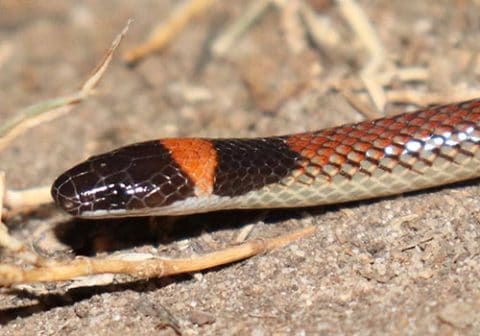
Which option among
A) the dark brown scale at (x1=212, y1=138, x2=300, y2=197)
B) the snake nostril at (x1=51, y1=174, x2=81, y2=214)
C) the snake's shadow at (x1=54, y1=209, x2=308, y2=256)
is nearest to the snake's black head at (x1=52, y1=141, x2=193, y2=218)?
the snake nostril at (x1=51, y1=174, x2=81, y2=214)

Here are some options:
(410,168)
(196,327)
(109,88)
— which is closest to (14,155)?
(109,88)

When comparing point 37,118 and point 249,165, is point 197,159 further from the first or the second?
point 37,118

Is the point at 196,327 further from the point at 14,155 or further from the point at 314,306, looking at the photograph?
the point at 14,155

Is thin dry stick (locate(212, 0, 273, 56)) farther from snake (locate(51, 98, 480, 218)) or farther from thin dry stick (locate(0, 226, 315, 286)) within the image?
thin dry stick (locate(0, 226, 315, 286))

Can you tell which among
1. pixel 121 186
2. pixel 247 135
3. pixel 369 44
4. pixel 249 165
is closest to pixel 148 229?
pixel 121 186

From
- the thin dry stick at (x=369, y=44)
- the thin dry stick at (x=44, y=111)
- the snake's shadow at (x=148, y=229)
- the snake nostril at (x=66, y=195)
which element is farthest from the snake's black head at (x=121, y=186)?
the thin dry stick at (x=369, y=44)
